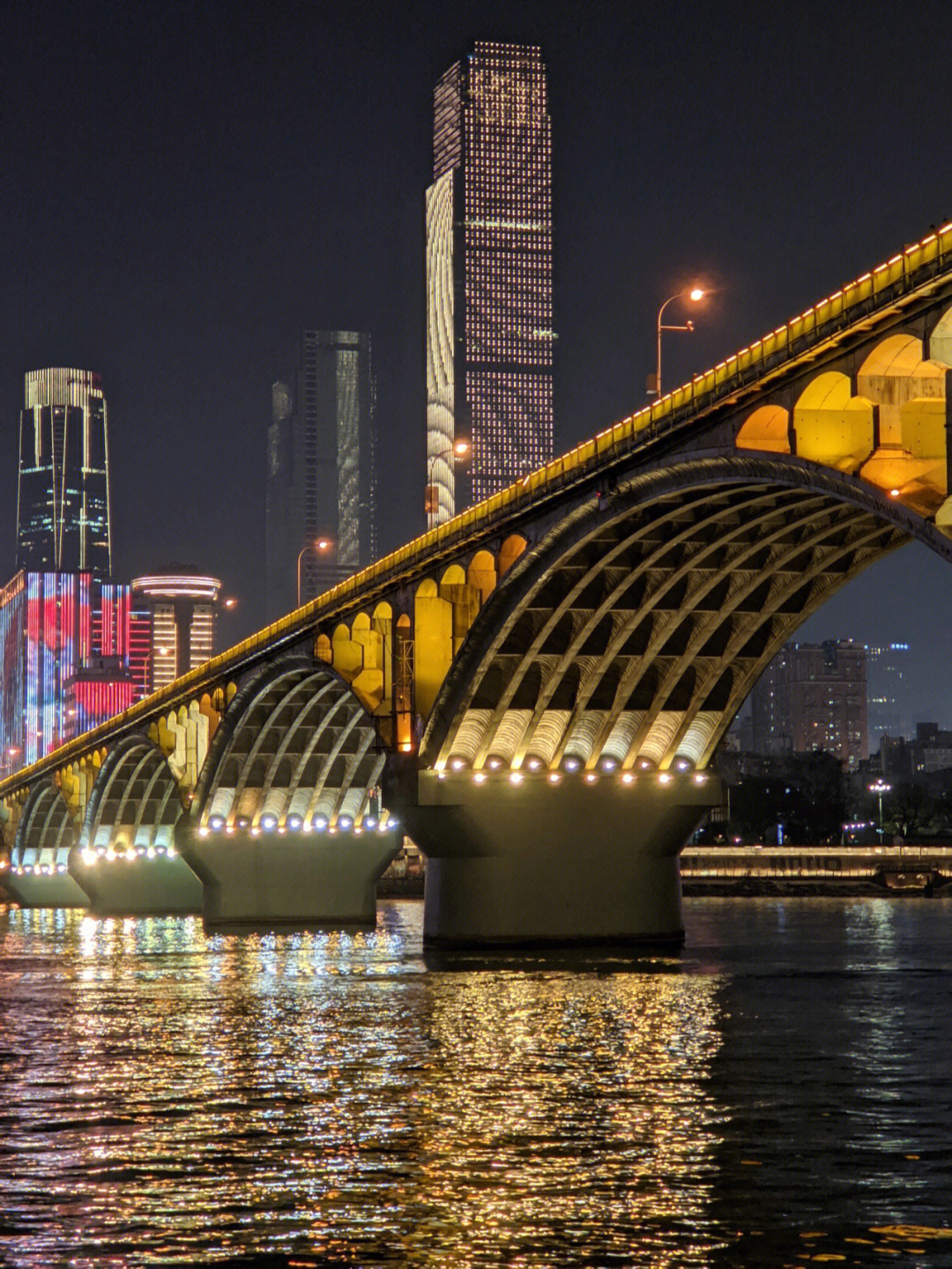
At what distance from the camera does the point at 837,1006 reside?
4847 cm

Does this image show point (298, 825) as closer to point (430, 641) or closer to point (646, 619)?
point (430, 641)

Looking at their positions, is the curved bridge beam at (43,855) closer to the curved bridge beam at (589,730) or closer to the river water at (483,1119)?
the curved bridge beam at (589,730)

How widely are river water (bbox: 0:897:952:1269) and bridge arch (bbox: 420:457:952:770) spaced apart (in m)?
9.62

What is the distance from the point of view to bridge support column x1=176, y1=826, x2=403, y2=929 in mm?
100750

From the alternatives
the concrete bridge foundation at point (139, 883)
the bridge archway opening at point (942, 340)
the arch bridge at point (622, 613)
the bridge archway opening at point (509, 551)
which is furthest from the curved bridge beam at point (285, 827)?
the bridge archway opening at point (942, 340)

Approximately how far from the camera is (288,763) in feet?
338

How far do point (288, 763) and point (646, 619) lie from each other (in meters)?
43.8

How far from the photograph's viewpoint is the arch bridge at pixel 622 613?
38.3 meters

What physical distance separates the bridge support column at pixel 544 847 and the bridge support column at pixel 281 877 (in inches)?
1320

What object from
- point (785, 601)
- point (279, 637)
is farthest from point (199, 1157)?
point (279, 637)

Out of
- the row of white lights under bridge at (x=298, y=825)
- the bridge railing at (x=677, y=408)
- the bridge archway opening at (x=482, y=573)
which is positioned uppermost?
the bridge railing at (x=677, y=408)

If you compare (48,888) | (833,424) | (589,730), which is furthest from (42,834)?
(833,424)

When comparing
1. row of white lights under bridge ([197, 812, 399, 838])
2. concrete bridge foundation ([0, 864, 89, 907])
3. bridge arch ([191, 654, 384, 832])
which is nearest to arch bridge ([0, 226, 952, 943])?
bridge arch ([191, 654, 384, 832])

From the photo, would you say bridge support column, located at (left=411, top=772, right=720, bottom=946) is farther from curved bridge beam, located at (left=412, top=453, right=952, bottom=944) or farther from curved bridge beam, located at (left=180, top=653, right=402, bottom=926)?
curved bridge beam, located at (left=180, top=653, right=402, bottom=926)
